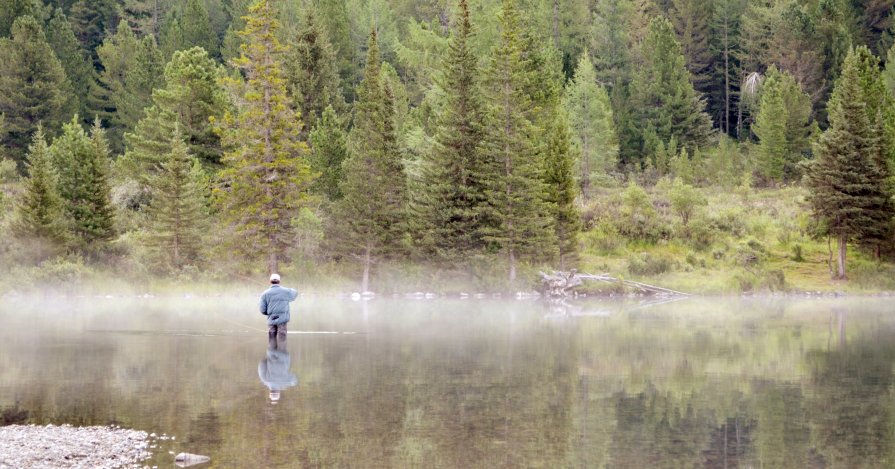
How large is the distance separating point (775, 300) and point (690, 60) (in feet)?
160

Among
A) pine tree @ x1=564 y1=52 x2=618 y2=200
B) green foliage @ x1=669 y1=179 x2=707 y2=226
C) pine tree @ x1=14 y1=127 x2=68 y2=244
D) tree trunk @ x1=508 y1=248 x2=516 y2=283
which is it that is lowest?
tree trunk @ x1=508 y1=248 x2=516 y2=283

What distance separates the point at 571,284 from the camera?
50625 mm

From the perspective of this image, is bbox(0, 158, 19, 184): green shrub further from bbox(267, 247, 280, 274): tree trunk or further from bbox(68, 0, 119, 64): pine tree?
bbox(267, 247, 280, 274): tree trunk

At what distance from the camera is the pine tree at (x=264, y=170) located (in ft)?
168

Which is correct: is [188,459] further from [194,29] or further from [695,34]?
[695,34]

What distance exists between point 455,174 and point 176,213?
45.8 feet

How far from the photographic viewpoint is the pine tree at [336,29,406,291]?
5191 centimetres

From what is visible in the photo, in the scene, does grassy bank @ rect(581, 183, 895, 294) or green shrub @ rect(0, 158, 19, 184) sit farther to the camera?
green shrub @ rect(0, 158, 19, 184)

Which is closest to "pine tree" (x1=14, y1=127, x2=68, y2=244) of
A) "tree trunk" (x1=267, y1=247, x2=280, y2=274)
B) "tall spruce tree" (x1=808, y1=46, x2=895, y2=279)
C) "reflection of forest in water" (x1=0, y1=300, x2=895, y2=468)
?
"tree trunk" (x1=267, y1=247, x2=280, y2=274)

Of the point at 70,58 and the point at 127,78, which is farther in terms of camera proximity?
the point at 70,58

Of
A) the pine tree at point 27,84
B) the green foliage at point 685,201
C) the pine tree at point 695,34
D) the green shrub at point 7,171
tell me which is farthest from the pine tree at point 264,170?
the pine tree at point 695,34

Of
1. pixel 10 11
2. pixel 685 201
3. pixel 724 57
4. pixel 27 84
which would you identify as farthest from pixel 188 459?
pixel 724 57

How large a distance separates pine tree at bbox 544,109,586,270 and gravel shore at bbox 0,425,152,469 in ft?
125

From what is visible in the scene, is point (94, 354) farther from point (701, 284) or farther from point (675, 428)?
point (701, 284)
